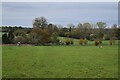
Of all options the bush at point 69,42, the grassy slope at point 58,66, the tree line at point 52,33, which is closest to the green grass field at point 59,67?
the grassy slope at point 58,66

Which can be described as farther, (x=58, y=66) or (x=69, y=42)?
(x=69, y=42)

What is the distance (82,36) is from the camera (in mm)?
27188

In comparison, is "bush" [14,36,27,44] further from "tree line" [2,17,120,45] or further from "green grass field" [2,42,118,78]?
"green grass field" [2,42,118,78]

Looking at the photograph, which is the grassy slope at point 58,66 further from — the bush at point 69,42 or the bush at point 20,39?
the bush at point 69,42

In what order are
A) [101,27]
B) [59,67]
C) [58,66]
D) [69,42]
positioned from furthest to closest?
[69,42] → [101,27] → [58,66] → [59,67]

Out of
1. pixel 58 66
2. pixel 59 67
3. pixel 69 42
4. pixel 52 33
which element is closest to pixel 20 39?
pixel 52 33

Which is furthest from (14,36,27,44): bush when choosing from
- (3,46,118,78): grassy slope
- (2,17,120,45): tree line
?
(3,46,118,78): grassy slope

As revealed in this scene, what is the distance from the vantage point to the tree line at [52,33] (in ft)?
77.6

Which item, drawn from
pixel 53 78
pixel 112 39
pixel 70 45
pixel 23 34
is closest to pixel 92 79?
pixel 53 78

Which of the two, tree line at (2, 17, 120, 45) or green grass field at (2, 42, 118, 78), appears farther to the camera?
tree line at (2, 17, 120, 45)

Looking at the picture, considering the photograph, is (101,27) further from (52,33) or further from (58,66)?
(58,66)

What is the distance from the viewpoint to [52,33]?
25047 mm

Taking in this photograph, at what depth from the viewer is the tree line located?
23656 millimetres

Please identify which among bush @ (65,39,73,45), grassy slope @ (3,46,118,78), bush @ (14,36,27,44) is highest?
bush @ (14,36,27,44)
